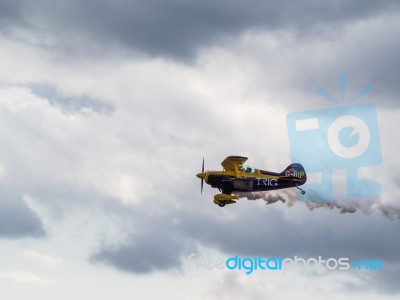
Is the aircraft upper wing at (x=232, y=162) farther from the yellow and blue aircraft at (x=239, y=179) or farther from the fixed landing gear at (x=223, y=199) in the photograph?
the fixed landing gear at (x=223, y=199)

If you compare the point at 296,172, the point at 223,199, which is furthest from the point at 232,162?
the point at 296,172

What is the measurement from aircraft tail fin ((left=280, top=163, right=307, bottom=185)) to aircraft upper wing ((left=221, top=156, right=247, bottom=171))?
28.0ft

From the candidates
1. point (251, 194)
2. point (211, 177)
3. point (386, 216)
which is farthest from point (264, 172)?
point (386, 216)

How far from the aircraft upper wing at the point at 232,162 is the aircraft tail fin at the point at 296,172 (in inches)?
335

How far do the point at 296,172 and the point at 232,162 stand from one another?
40.1ft

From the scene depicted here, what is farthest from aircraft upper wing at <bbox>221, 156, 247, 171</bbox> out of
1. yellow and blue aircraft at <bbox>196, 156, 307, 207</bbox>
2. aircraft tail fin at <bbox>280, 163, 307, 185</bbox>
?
aircraft tail fin at <bbox>280, 163, 307, 185</bbox>

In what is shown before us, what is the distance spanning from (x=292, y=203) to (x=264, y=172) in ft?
20.2

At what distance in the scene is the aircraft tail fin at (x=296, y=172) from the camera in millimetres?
67125

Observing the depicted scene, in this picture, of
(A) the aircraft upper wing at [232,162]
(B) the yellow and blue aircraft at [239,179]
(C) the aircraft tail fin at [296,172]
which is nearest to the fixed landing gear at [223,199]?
(B) the yellow and blue aircraft at [239,179]

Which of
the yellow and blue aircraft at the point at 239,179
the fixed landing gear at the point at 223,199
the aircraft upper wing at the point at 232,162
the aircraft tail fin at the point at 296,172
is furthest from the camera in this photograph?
the aircraft tail fin at the point at 296,172

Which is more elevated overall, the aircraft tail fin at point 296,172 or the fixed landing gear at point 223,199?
the aircraft tail fin at point 296,172

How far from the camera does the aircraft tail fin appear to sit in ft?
220

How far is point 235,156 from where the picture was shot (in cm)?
6078

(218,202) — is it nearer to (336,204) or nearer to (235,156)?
(235,156)
